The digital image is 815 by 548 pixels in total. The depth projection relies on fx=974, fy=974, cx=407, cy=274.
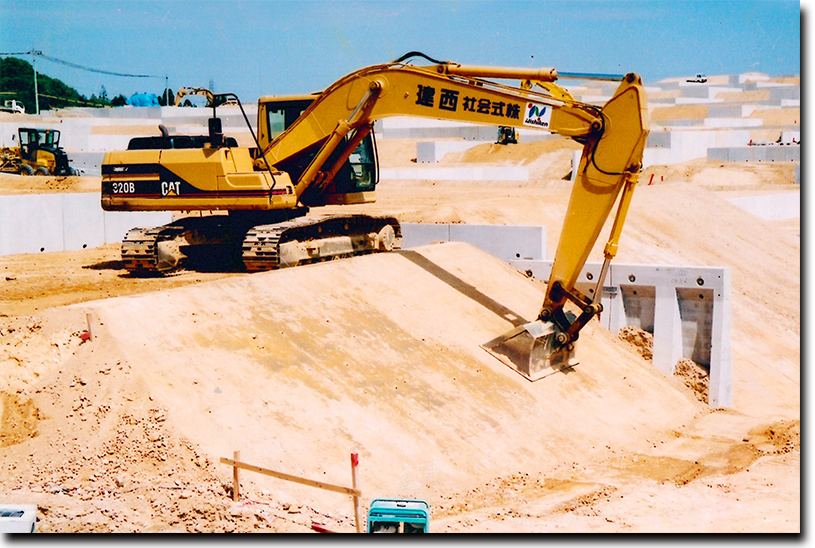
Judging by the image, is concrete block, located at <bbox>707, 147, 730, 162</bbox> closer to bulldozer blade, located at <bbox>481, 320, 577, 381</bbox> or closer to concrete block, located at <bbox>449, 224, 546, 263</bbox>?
concrete block, located at <bbox>449, 224, 546, 263</bbox>

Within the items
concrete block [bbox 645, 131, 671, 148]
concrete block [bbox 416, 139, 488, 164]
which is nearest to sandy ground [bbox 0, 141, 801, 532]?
concrete block [bbox 416, 139, 488, 164]

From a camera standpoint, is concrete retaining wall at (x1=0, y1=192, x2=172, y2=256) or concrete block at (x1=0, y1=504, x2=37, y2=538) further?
concrete retaining wall at (x1=0, y1=192, x2=172, y2=256)

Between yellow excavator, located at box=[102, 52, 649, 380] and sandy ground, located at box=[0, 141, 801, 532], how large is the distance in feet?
2.59

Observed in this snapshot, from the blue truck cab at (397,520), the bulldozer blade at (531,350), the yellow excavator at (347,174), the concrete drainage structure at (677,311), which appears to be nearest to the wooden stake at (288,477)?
the blue truck cab at (397,520)

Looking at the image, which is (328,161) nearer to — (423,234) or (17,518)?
(423,234)

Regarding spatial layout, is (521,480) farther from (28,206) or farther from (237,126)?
(237,126)

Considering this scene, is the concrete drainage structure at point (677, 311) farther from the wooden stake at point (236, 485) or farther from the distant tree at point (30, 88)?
the distant tree at point (30, 88)

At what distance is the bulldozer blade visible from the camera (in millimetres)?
15000

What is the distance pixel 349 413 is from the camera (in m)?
12.1

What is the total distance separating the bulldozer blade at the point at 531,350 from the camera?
15000mm

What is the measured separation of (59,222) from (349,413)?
11931 mm

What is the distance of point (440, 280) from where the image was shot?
17406 mm


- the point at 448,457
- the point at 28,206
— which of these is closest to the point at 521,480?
the point at 448,457

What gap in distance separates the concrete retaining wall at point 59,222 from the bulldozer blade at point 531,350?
1066 cm
